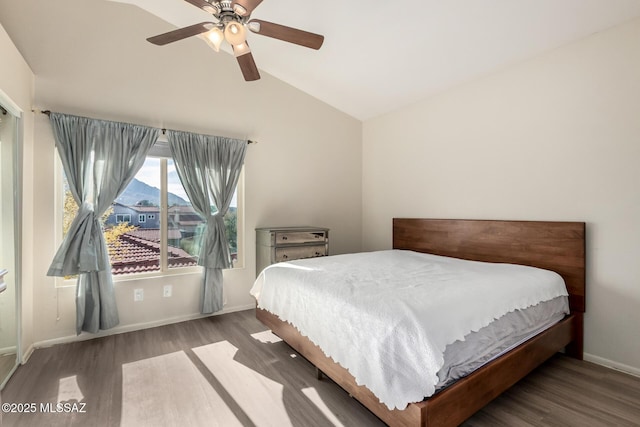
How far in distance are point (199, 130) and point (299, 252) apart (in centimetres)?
181

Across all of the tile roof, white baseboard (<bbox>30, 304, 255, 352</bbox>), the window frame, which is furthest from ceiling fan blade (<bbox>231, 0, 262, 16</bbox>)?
white baseboard (<bbox>30, 304, 255, 352</bbox>)

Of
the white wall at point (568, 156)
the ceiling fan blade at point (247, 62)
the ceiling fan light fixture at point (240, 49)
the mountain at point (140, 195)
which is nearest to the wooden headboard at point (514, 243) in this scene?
the white wall at point (568, 156)

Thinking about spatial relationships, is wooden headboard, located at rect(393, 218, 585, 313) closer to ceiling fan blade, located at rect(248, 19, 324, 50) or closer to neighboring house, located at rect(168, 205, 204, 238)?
ceiling fan blade, located at rect(248, 19, 324, 50)

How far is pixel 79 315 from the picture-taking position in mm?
2750

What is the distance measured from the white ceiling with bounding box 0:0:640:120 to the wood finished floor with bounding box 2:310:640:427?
2.55 m

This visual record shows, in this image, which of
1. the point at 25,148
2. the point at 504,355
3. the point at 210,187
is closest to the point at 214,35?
the point at 210,187

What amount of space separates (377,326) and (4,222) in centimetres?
265

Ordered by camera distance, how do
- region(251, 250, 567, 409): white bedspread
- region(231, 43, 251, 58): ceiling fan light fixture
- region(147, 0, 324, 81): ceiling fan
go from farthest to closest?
region(231, 43, 251, 58): ceiling fan light fixture
region(147, 0, 324, 81): ceiling fan
region(251, 250, 567, 409): white bedspread

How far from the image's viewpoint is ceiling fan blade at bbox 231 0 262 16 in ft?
6.02

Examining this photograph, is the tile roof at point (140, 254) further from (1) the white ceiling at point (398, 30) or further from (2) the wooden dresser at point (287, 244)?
(1) the white ceiling at point (398, 30)

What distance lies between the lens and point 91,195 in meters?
2.86

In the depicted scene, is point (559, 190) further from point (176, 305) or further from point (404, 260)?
point (176, 305)

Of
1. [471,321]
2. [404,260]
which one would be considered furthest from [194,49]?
[471,321]

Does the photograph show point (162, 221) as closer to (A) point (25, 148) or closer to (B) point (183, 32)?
(A) point (25, 148)
